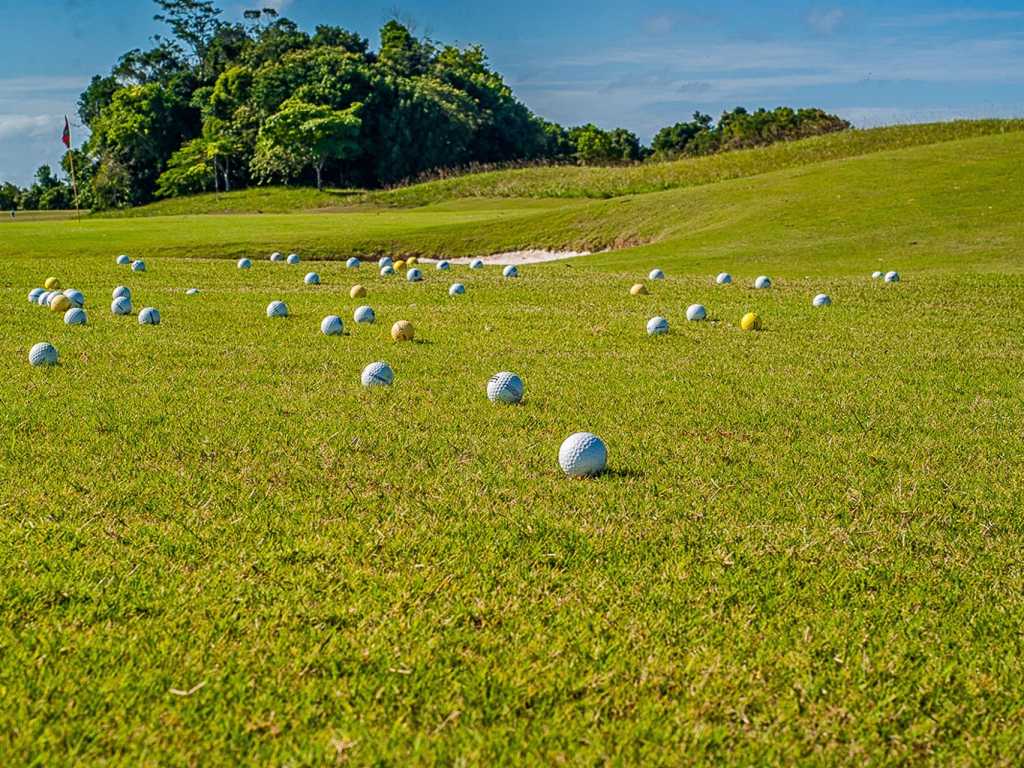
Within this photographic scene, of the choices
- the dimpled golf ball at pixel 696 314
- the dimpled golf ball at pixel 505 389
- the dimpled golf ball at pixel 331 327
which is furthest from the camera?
the dimpled golf ball at pixel 696 314

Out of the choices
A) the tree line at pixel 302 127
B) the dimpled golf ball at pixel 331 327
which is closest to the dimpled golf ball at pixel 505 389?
Answer: the dimpled golf ball at pixel 331 327

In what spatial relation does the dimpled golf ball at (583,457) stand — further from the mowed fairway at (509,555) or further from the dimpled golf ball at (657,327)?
the dimpled golf ball at (657,327)

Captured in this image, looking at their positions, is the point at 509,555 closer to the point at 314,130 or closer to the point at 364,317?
the point at 364,317

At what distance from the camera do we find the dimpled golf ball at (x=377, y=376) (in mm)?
8625

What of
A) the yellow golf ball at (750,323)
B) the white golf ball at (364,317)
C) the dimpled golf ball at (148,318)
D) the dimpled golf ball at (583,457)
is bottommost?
the yellow golf ball at (750,323)

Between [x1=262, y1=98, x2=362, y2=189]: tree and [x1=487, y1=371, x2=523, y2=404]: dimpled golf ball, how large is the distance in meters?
→ 63.9

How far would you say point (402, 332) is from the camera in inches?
448

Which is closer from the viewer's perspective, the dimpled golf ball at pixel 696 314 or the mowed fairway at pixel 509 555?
the mowed fairway at pixel 509 555

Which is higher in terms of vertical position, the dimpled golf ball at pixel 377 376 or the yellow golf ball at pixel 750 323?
the dimpled golf ball at pixel 377 376

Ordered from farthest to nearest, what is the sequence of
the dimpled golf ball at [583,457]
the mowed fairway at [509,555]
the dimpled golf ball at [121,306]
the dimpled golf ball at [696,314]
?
the dimpled golf ball at [121,306] < the dimpled golf ball at [696,314] < the dimpled golf ball at [583,457] < the mowed fairway at [509,555]

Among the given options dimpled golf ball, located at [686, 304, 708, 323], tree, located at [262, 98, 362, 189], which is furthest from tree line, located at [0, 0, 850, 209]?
dimpled golf ball, located at [686, 304, 708, 323]

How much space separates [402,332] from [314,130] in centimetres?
6080

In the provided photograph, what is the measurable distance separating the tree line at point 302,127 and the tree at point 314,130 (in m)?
0.09

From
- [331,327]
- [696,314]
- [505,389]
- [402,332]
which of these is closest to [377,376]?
[505,389]
